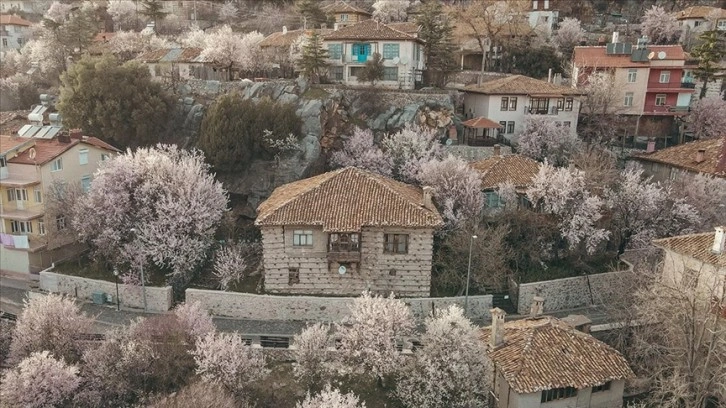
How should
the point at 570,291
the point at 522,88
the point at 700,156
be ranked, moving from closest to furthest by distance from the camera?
the point at 570,291
the point at 700,156
the point at 522,88

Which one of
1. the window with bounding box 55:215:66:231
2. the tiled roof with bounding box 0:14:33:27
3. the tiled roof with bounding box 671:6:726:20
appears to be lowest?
the window with bounding box 55:215:66:231

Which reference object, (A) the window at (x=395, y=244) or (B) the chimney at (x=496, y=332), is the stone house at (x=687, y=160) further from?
(B) the chimney at (x=496, y=332)

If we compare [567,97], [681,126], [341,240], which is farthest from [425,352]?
[681,126]

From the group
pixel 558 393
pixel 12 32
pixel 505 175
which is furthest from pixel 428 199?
pixel 12 32

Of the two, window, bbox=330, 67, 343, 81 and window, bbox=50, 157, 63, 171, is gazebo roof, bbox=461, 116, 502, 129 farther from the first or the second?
window, bbox=50, 157, 63, 171

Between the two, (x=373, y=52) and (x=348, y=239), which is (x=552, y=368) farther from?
(x=373, y=52)

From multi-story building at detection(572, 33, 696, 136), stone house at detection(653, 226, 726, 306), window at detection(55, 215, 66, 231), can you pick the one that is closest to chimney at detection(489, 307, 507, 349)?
stone house at detection(653, 226, 726, 306)
